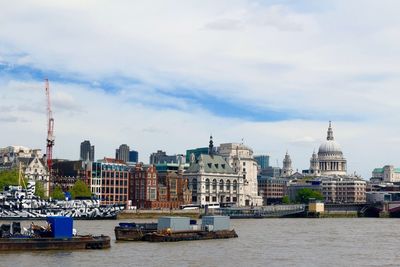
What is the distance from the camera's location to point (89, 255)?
74938mm

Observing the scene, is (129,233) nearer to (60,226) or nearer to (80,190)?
(60,226)

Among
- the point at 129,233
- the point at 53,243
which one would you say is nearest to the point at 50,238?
the point at 53,243

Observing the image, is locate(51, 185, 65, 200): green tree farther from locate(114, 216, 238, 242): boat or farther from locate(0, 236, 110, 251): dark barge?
locate(0, 236, 110, 251): dark barge

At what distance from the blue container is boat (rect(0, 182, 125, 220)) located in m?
74.4

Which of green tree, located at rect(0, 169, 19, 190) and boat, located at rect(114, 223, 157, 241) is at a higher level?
green tree, located at rect(0, 169, 19, 190)

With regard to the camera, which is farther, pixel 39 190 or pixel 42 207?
pixel 39 190

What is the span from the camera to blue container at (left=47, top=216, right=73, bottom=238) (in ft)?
261

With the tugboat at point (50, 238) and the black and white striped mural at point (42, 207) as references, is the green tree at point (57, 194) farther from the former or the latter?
the tugboat at point (50, 238)

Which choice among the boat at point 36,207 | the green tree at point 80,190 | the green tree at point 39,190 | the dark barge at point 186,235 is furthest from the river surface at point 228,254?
the green tree at point 80,190

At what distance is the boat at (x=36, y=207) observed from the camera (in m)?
153

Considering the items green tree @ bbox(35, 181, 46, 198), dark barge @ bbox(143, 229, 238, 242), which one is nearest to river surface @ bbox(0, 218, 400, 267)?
dark barge @ bbox(143, 229, 238, 242)

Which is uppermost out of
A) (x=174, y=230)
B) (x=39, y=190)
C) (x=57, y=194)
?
(x=39, y=190)

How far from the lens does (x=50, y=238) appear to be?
258ft

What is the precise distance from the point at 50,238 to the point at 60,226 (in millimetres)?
1756
